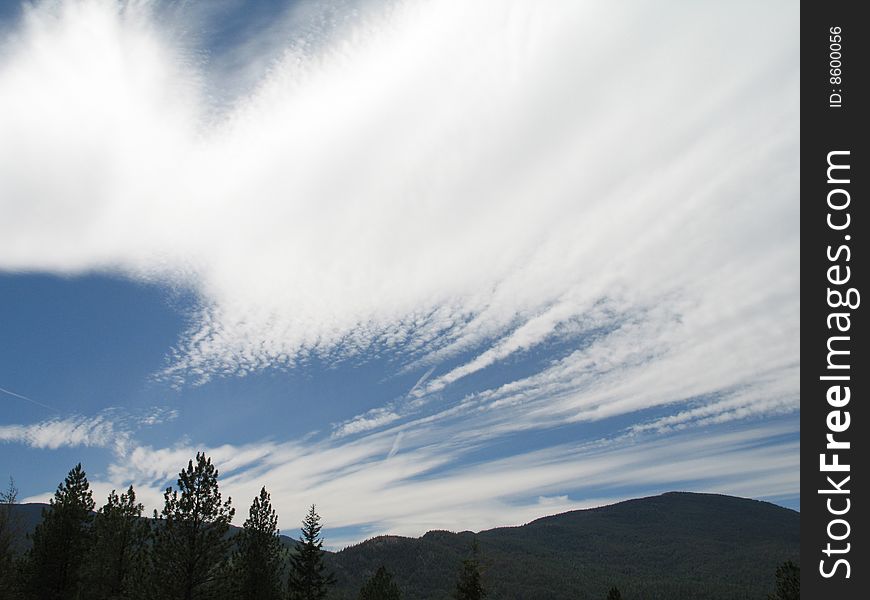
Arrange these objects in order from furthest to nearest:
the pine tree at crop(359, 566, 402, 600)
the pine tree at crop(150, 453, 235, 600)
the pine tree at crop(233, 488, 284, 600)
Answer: the pine tree at crop(359, 566, 402, 600), the pine tree at crop(233, 488, 284, 600), the pine tree at crop(150, 453, 235, 600)

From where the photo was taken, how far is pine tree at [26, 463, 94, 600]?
112 ft

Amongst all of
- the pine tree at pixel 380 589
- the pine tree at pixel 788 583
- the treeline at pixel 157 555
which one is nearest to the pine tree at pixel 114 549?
the treeline at pixel 157 555

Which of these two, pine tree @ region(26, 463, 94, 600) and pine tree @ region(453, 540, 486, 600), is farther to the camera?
pine tree @ region(453, 540, 486, 600)

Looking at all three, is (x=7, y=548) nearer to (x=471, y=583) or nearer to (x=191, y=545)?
(x=191, y=545)

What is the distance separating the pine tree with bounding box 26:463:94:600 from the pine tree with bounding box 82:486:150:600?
0.72m

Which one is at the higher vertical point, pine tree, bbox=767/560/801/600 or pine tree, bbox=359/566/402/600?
pine tree, bbox=767/560/801/600

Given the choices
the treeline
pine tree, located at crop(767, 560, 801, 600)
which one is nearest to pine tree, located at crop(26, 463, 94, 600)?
the treeline

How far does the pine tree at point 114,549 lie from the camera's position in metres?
35.3

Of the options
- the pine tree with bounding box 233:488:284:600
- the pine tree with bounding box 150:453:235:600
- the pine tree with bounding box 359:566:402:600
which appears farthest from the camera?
the pine tree with bounding box 359:566:402:600

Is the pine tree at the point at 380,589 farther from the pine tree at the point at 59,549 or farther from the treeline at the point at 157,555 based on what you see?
the pine tree at the point at 59,549

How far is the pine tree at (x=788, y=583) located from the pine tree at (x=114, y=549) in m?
44.5

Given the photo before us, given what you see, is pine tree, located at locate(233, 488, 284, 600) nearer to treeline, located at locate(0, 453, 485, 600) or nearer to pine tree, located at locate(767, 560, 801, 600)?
treeline, located at locate(0, 453, 485, 600)
